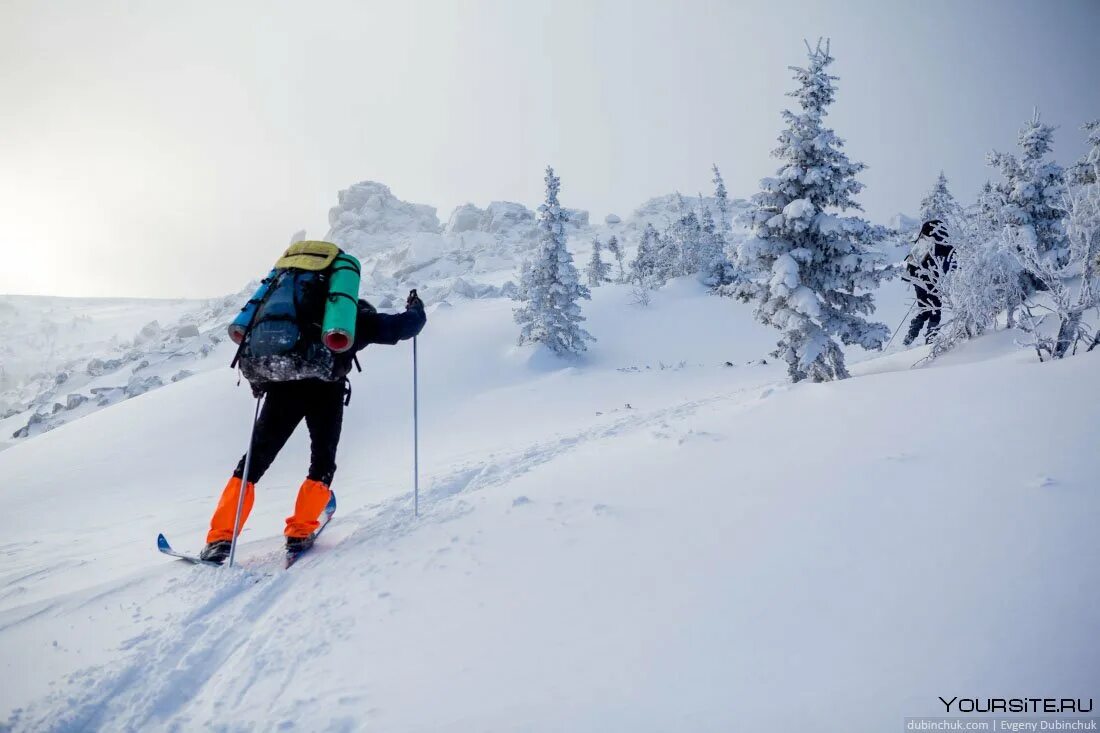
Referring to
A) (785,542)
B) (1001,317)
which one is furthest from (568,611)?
(1001,317)

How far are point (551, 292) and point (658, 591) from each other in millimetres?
19202

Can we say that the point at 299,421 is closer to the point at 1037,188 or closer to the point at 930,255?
the point at 930,255

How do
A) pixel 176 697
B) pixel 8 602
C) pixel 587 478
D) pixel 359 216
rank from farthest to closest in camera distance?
pixel 359 216, pixel 587 478, pixel 8 602, pixel 176 697

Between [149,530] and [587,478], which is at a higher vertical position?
[587,478]

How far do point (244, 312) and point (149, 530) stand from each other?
3270mm

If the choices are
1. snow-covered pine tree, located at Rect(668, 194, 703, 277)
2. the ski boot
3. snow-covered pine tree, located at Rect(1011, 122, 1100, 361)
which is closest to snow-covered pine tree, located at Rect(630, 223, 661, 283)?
snow-covered pine tree, located at Rect(668, 194, 703, 277)

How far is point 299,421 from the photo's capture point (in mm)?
3422

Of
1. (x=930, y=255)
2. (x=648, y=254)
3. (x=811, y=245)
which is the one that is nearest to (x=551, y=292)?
(x=811, y=245)

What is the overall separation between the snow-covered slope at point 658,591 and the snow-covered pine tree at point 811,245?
3.96 m

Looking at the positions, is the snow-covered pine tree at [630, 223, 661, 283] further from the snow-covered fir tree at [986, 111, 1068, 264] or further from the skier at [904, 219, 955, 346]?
the skier at [904, 219, 955, 346]

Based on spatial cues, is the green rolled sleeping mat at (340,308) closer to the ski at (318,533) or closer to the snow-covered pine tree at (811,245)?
the ski at (318,533)

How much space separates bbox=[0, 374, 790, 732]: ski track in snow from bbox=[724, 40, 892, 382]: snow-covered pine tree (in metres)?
7.37

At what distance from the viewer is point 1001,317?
9.20m

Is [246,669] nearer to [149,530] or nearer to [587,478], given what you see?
[587,478]
